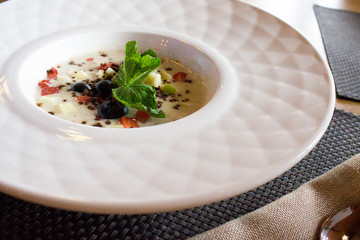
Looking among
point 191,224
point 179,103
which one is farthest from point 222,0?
point 191,224

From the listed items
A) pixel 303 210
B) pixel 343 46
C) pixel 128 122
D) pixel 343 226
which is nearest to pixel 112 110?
pixel 128 122

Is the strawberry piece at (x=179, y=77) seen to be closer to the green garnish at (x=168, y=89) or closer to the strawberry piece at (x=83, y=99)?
the green garnish at (x=168, y=89)

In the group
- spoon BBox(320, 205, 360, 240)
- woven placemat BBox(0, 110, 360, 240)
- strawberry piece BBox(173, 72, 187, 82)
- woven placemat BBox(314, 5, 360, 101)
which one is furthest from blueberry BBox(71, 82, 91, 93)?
woven placemat BBox(314, 5, 360, 101)

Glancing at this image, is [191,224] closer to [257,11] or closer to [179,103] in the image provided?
[179,103]

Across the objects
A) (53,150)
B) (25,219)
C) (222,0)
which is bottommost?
(25,219)

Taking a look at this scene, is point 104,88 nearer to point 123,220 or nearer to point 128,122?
A: point 128,122

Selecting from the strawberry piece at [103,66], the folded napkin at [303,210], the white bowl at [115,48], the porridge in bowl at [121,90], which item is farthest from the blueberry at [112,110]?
the folded napkin at [303,210]

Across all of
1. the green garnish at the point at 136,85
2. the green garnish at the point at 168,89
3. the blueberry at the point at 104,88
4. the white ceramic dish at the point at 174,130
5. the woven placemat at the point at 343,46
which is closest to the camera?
the white ceramic dish at the point at 174,130
